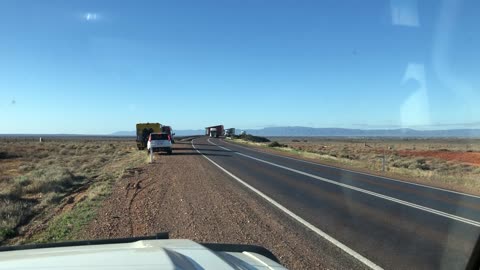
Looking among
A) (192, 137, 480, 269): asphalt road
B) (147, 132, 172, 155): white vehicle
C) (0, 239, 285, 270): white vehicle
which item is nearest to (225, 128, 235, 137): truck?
(147, 132, 172, 155): white vehicle

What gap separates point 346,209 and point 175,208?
14.1 feet

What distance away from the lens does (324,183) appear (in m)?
17.9

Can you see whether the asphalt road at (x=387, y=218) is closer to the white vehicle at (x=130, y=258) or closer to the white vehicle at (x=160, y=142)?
the white vehicle at (x=130, y=258)

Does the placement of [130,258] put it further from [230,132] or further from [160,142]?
[230,132]

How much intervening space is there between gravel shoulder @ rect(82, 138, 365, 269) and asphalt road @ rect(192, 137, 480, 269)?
15.0 inches

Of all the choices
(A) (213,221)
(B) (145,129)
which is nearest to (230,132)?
(B) (145,129)

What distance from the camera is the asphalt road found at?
733 cm

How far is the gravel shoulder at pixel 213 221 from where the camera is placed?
7.43m

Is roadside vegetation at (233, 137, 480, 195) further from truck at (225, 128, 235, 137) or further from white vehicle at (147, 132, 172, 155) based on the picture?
truck at (225, 128, 235, 137)

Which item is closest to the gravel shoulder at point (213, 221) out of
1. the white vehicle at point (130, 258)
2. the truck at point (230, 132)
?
the white vehicle at point (130, 258)

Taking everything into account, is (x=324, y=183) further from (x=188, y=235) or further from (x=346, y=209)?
(x=188, y=235)

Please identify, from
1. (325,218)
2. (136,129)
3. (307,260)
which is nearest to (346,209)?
(325,218)

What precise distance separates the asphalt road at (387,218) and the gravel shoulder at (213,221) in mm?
380

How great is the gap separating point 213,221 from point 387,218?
3.93 metres
